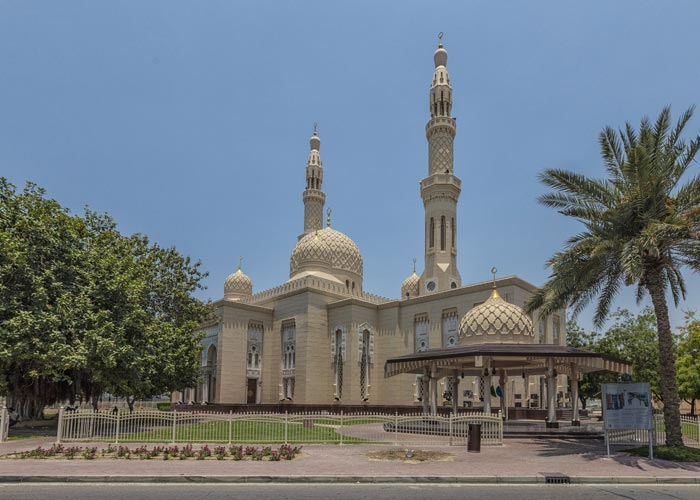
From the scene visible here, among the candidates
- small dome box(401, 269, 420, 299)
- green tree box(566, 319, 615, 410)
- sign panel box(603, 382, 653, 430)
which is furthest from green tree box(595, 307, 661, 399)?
sign panel box(603, 382, 653, 430)

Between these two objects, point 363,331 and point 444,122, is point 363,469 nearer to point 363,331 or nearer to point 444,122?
point 363,331

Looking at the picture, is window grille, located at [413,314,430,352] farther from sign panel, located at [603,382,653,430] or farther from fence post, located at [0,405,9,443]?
fence post, located at [0,405,9,443]

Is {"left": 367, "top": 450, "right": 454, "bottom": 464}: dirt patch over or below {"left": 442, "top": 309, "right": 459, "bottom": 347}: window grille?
below

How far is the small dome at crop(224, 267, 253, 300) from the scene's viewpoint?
2227 inches

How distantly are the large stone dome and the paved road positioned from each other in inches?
1537

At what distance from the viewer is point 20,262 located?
22.1m

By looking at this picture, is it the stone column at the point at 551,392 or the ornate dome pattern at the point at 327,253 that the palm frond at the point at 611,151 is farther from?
the ornate dome pattern at the point at 327,253

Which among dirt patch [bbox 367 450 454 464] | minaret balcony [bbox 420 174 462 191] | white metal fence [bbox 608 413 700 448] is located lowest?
white metal fence [bbox 608 413 700 448]

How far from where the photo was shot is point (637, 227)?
57.5ft

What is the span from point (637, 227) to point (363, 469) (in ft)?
37.2

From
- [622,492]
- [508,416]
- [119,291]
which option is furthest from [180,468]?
[508,416]

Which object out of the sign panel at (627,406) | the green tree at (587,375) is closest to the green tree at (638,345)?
the green tree at (587,375)

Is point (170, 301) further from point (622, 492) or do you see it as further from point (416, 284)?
point (416, 284)

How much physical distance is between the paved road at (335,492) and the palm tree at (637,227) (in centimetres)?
627
